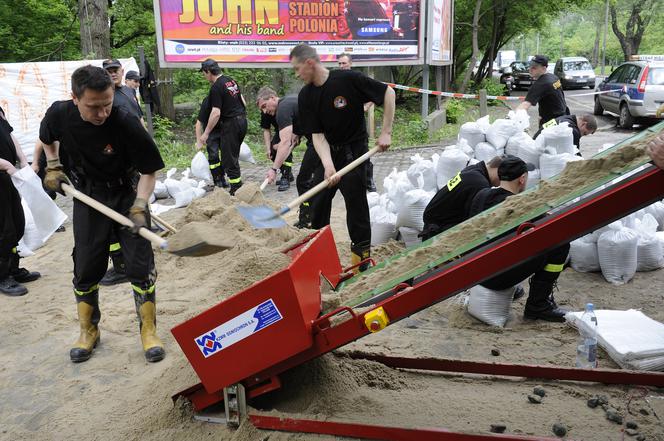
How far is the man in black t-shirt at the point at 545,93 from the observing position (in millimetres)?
6414

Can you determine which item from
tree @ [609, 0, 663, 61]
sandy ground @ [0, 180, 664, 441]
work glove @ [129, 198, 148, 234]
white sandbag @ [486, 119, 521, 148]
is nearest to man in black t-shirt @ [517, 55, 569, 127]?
white sandbag @ [486, 119, 521, 148]

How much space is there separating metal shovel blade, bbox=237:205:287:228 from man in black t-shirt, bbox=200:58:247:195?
13.0ft

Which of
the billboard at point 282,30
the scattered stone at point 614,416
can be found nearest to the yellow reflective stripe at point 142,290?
the scattered stone at point 614,416

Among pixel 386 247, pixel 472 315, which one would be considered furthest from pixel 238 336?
pixel 386 247

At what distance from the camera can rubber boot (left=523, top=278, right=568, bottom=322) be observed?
12.6 feet

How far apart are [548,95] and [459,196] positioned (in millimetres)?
3116

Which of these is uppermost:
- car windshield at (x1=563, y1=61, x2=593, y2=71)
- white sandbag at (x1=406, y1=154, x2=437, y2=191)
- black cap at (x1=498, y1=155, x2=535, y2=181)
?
car windshield at (x1=563, y1=61, x2=593, y2=71)

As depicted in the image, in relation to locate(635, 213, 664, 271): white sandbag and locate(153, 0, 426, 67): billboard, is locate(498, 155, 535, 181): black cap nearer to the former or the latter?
locate(635, 213, 664, 271): white sandbag

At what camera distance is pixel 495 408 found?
279 cm

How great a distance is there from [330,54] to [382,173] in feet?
11.5

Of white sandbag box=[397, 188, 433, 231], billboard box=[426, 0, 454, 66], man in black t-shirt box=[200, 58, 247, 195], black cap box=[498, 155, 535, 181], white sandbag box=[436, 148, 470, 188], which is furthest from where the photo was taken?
billboard box=[426, 0, 454, 66]

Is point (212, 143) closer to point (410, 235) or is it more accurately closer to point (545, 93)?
point (410, 235)

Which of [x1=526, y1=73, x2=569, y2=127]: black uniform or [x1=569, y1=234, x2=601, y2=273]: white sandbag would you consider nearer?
[x1=569, y1=234, x2=601, y2=273]: white sandbag

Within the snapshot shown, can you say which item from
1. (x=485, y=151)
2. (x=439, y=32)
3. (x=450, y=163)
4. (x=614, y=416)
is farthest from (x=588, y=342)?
(x=439, y=32)
